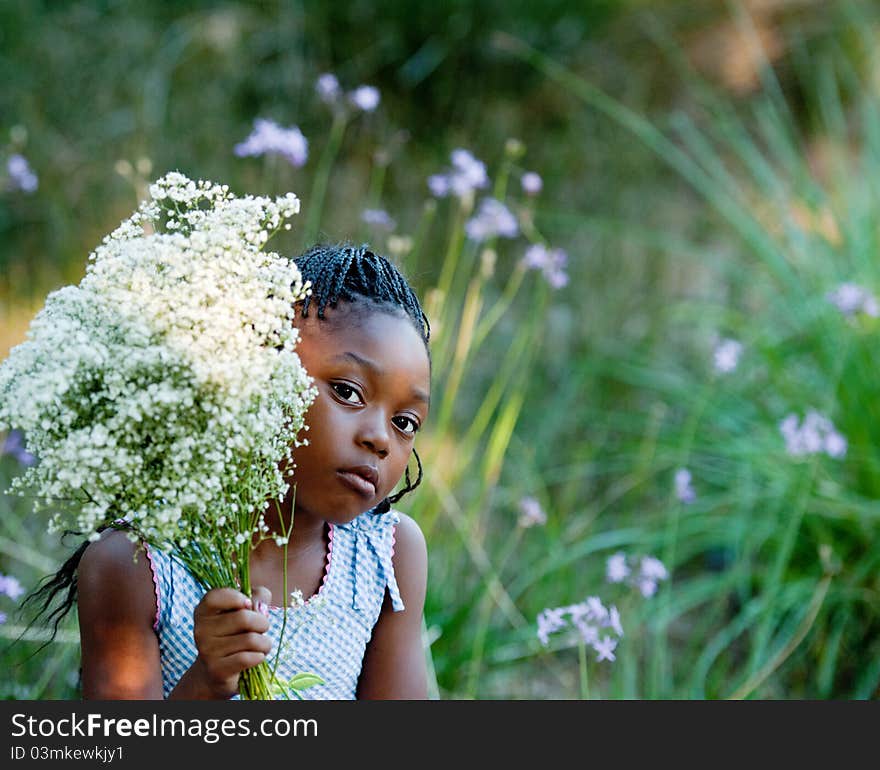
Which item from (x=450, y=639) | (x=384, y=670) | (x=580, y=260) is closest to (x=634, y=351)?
(x=580, y=260)

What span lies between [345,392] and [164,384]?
1.25 feet

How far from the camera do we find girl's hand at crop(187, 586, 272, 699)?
1424 mm

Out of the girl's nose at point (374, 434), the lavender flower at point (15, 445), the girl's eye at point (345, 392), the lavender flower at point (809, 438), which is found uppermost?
the lavender flower at point (15, 445)

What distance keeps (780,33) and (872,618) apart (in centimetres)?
350

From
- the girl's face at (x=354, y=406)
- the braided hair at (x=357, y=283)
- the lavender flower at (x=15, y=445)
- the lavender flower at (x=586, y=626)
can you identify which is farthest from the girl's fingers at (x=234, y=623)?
the lavender flower at (x=15, y=445)

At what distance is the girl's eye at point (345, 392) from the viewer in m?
1.60

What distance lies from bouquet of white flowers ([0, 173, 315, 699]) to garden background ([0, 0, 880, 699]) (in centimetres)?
73

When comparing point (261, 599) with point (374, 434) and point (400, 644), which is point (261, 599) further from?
point (400, 644)

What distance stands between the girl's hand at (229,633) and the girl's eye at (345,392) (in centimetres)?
32

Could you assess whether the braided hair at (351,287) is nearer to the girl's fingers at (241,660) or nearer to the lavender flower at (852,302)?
the girl's fingers at (241,660)

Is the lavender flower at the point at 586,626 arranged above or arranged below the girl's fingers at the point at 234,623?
above

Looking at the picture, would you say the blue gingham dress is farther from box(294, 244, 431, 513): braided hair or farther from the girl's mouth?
box(294, 244, 431, 513): braided hair

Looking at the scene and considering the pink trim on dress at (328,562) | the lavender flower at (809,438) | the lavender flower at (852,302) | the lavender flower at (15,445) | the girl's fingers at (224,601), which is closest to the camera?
the girl's fingers at (224,601)

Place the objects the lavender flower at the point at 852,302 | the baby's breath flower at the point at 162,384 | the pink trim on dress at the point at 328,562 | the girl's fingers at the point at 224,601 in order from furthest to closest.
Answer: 1. the lavender flower at the point at 852,302
2. the pink trim on dress at the point at 328,562
3. the girl's fingers at the point at 224,601
4. the baby's breath flower at the point at 162,384
